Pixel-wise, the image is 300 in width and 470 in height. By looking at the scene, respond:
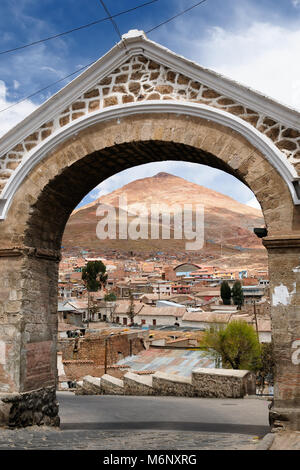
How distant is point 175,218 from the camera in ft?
636

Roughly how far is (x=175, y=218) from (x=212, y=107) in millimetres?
189000

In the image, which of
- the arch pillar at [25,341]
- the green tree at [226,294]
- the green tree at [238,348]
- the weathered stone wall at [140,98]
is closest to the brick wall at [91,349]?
the green tree at [238,348]

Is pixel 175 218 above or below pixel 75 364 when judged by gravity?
above

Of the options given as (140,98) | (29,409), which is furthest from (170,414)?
(140,98)

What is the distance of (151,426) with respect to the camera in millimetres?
7027

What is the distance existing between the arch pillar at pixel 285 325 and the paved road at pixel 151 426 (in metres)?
0.52

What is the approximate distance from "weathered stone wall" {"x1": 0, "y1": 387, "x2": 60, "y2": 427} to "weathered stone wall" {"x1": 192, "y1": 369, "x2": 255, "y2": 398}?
15.0 ft

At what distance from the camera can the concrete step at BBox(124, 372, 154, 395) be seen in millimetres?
11234

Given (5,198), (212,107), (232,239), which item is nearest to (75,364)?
(5,198)

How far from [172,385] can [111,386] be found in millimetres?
2198

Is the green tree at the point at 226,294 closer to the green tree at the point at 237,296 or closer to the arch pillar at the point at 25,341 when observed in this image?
the green tree at the point at 237,296

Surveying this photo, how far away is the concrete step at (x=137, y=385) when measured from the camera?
1123 centimetres

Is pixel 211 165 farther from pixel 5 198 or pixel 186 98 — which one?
pixel 5 198

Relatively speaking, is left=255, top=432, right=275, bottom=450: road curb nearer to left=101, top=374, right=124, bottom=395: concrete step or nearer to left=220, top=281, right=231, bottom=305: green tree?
left=101, top=374, right=124, bottom=395: concrete step
